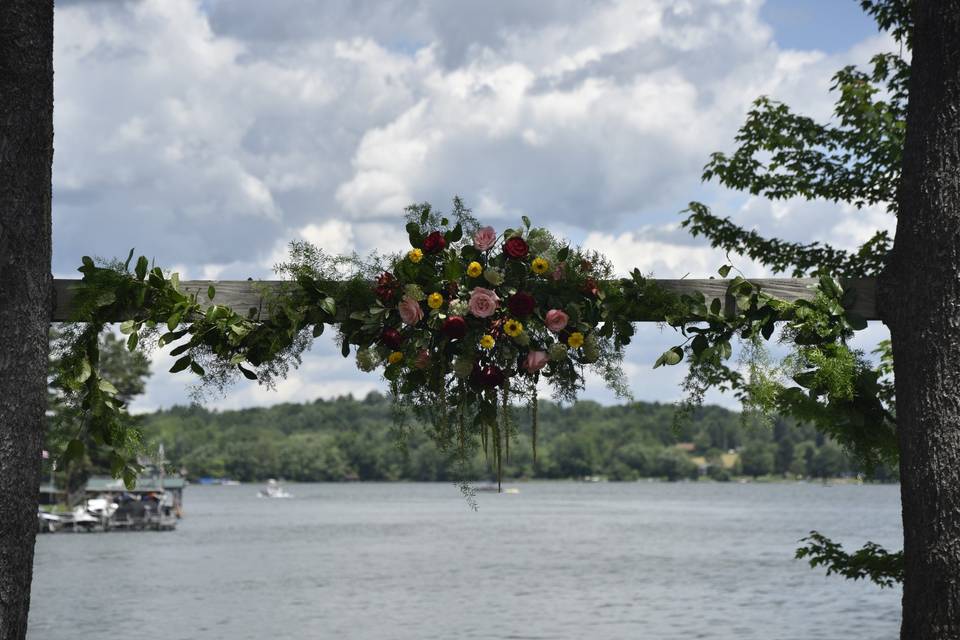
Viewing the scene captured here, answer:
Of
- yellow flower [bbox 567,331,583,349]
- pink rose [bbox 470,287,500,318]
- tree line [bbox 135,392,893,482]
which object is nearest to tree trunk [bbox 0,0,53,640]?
pink rose [bbox 470,287,500,318]

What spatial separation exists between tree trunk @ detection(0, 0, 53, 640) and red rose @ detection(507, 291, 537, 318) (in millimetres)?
1806

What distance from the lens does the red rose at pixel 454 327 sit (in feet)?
16.5

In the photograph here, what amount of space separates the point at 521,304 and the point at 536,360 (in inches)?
9.4

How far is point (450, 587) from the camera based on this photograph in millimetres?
39625

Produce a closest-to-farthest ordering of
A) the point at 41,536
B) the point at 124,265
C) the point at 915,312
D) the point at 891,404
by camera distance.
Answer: the point at 915,312, the point at 124,265, the point at 891,404, the point at 41,536

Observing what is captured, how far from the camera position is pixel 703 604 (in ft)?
113

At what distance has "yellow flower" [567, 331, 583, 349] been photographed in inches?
200

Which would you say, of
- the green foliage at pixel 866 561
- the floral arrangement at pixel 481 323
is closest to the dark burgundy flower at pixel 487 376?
the floral arrangement at pixel 481 323

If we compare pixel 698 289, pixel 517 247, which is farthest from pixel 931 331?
pixel 517 247

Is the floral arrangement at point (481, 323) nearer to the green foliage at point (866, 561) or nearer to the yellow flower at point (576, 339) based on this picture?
the yellow flower at point (576, 339)

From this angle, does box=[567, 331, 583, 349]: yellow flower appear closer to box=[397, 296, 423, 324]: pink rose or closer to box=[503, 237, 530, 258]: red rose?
box=[503, 237, 530, 258]: red rose

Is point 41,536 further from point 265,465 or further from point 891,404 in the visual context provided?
point 265,465

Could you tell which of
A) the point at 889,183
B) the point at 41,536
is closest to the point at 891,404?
the point at 889,183

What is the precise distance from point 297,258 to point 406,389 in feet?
2.34
